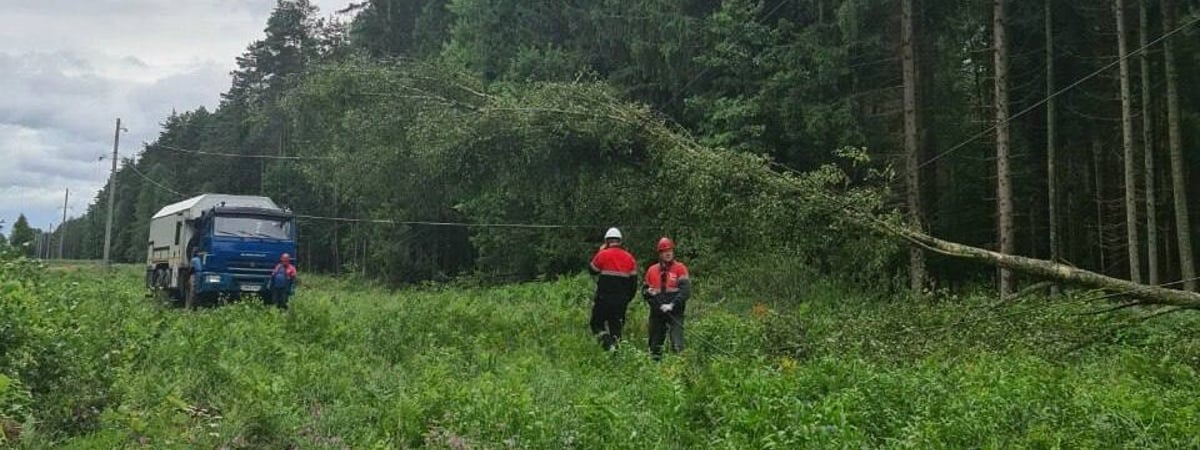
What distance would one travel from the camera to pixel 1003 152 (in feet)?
51.4

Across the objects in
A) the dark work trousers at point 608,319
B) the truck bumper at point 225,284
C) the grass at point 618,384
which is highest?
the truck bumper at point 225,284

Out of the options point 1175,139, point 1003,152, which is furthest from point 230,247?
point 1175,139

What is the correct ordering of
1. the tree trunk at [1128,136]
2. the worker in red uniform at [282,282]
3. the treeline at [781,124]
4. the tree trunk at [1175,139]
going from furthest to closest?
the worker in red uniform at [282,282] < the tree trunk at [1175,139] < the tree trunk at [1128,136] < the treeline at [781,124]

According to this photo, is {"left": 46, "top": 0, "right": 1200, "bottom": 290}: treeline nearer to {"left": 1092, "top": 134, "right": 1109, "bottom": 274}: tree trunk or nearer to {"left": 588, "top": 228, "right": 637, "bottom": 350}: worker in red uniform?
{"left": 1092, "top": 134, "right": 1109, "bottom": 274}: tree trunk

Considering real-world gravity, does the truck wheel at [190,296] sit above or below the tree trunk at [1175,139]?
below

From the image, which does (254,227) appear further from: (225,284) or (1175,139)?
(1175,139)

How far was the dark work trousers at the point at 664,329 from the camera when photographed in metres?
9.64

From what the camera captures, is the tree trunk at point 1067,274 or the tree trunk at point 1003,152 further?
the tree trunk at point 1003,152

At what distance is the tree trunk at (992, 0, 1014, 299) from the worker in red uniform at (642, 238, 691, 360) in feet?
25.8

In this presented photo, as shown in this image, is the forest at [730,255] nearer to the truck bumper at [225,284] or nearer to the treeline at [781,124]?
the treeline at [781,124]

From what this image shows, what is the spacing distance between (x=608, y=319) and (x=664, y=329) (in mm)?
725

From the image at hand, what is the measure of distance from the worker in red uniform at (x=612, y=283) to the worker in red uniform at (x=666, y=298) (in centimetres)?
29

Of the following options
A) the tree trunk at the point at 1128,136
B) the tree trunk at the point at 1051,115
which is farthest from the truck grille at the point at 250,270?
the tree trunk at the point at 1128,136

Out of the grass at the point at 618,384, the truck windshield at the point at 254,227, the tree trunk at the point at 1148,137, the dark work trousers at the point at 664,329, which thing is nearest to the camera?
the grass at the point at 618,384
